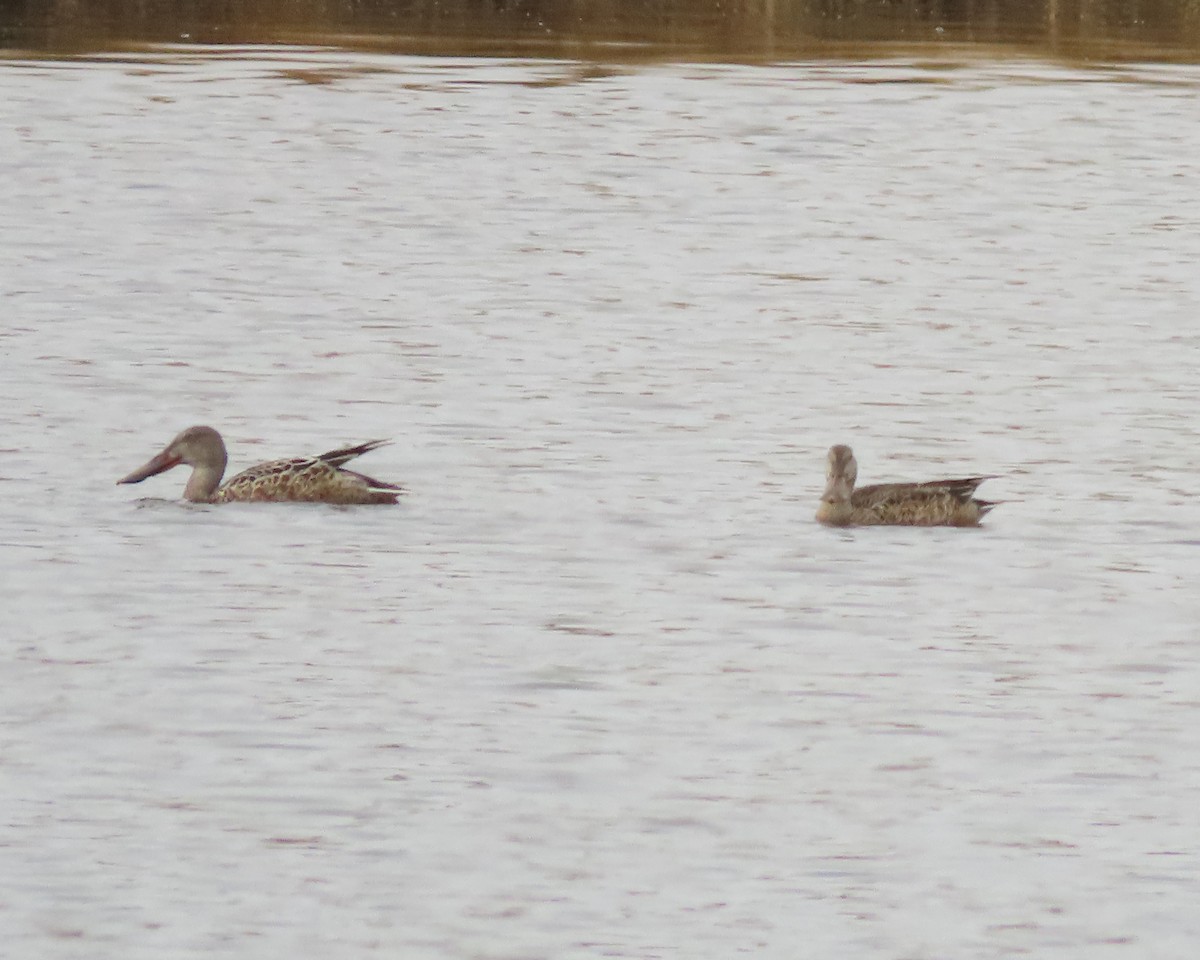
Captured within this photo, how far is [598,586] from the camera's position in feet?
35.4

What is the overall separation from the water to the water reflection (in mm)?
12597

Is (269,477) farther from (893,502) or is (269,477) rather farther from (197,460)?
(893,502)

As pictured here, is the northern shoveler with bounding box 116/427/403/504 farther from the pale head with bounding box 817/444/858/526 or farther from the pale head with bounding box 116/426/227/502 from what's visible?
the pale head with bounding box 817/444/858/526

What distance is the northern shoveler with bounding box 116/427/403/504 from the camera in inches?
477

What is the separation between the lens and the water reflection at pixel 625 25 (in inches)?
1437

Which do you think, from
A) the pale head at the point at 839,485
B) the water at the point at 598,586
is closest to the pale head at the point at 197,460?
the water at the point at 598,586

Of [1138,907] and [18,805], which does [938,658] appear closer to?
[1138,907]

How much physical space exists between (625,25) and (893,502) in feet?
91.3

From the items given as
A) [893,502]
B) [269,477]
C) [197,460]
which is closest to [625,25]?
[197,460]

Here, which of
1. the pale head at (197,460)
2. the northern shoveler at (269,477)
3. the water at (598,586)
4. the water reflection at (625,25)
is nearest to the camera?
the water at (598,586)

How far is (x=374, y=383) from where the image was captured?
1538cm

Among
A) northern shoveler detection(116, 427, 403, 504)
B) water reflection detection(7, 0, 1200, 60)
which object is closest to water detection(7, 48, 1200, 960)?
northern shoveler detection(116, 427, 403, 504)

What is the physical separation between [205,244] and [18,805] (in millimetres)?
13388

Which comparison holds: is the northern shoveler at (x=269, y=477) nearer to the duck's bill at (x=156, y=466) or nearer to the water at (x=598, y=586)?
the duck's bill at (x=156, y=466)
